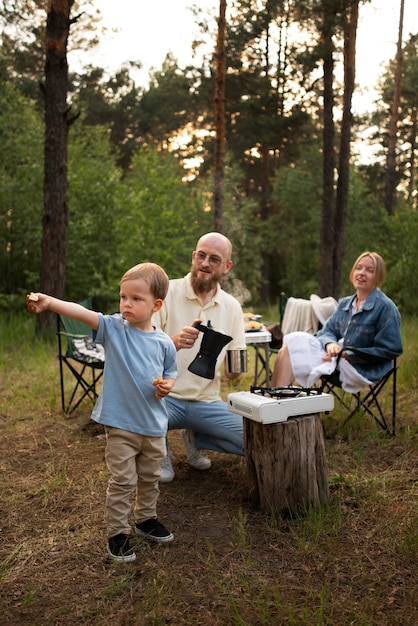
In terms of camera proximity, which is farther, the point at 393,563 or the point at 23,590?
the point at 393,563

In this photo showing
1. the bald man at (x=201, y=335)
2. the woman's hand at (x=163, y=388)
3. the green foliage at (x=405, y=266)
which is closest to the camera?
the woman's hand at (x=163, y=388)

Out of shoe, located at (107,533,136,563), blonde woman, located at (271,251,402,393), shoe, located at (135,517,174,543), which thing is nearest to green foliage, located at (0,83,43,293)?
blonde woman, located at (271,251,402,393)

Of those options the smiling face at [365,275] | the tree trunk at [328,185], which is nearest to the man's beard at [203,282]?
the smiling face at [365,275]

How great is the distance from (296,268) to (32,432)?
52.4 ft

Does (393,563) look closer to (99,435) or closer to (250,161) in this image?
(99,435)

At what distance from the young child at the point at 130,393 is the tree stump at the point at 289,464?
0.62 m

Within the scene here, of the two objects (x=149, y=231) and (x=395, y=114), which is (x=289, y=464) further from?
(x=395, y=114)

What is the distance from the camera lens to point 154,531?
2.77 m

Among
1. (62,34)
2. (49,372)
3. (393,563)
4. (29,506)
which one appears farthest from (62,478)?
(62,34)

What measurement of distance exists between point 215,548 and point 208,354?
92cm

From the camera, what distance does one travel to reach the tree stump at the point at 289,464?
3047 mm

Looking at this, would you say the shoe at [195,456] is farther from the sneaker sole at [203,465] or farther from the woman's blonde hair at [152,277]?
the woman's blonde hair at [152,277]

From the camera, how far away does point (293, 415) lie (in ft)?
10.0

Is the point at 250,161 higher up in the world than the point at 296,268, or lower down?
higher up
